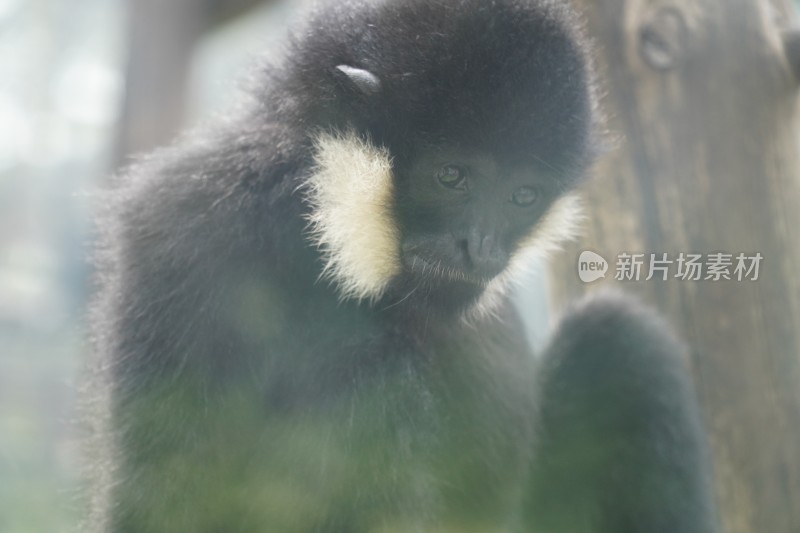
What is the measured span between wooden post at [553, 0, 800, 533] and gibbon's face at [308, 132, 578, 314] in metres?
0.68

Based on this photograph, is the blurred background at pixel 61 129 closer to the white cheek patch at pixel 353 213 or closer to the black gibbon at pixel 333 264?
the black gibbon at pixel 333 264

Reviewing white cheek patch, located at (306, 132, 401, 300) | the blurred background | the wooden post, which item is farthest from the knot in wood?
the blurred background

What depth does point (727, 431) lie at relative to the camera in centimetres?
271

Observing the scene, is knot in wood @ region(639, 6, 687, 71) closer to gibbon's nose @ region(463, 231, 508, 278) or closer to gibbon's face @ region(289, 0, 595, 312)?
gibbon's face @ region(289, 0, 595, 312)

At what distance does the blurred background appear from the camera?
443 cm

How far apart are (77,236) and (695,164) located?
3926mm

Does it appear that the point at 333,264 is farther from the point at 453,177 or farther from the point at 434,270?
the point at 453,177

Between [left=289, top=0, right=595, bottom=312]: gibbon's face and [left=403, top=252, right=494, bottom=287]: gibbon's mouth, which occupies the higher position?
[left=289, top=0, right=595, bottom=312]: gibbon's face

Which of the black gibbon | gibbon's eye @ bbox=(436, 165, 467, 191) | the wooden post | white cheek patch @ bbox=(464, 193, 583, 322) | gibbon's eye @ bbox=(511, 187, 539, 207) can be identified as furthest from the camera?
the wooden post

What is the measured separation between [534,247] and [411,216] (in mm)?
485

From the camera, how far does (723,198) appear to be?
2.69 metres

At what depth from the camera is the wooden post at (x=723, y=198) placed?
2654 mm

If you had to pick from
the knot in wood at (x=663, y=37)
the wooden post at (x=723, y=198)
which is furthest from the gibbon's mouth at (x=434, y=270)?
the knot in wood at (x=663, y=37)

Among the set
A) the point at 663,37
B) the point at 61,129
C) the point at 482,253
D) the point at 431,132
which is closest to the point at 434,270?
the point at 482,253
